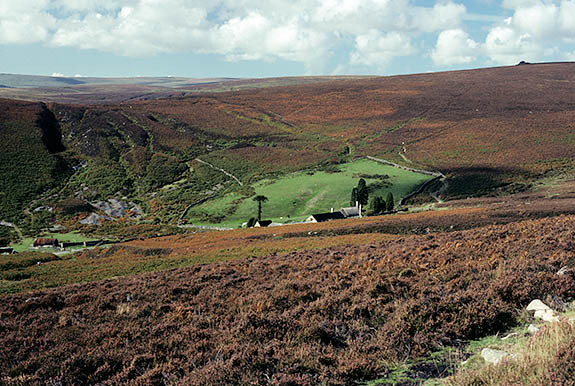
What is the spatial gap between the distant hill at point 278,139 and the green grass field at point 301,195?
4.65 meters

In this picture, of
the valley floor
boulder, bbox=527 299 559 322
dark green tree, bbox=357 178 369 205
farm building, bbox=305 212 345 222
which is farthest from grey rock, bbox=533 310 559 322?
dark green tree, bbox=357 178 369 205

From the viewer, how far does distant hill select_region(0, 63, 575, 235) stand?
80.4 m

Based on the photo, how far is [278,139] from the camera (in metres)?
113

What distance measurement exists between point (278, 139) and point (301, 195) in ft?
134

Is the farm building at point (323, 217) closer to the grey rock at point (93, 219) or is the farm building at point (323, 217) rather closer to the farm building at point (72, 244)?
the farm building at point (72, 244)

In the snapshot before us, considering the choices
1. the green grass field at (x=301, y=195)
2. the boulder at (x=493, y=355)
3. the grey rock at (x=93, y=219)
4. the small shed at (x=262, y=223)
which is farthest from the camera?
the green grass field at (x=301, y=195)

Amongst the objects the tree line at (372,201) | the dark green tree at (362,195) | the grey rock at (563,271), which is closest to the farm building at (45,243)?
the tree line at (372,201)

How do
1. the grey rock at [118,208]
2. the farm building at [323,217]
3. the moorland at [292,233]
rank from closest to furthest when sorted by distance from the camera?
the moorland at [292,233]
the farm building at [323,217]
the grey rock at [118,208]

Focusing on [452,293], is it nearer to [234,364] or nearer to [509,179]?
[234,364]

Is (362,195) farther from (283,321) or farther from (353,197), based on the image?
(283,321)

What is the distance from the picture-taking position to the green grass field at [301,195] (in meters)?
69.9

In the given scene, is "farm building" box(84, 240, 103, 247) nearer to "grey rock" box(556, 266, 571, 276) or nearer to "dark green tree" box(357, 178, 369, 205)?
"dark green tree" box(357, 178, 369, 205)

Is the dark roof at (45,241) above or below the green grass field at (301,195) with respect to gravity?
below

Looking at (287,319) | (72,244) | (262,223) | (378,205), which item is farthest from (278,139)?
(287,319)
